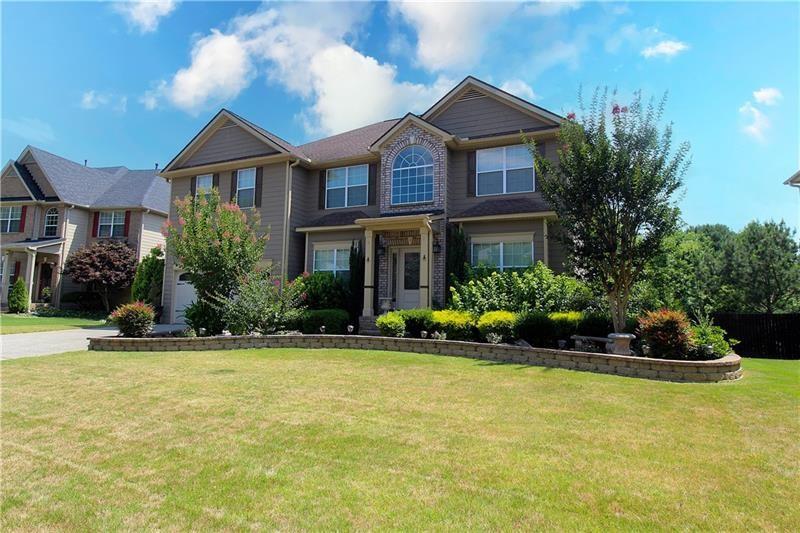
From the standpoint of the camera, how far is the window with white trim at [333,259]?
56.5 ft

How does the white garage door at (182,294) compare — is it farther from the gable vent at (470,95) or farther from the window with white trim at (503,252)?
the gable vent at (470,95)

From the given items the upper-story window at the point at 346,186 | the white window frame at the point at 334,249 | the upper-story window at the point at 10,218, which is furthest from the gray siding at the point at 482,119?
the upper-story window at the point at 10,218

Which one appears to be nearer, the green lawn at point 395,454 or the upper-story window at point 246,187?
the green lawn at point 395,454

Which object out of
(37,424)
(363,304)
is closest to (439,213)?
(363,304)

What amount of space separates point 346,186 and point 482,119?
5.90 m

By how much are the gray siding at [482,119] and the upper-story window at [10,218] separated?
26.3 m

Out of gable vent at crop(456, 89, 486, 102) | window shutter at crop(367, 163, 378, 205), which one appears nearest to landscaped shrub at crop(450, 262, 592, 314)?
window shutter at crop(367, 163, 378, 205)

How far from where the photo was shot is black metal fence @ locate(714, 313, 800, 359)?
1400 centimetres

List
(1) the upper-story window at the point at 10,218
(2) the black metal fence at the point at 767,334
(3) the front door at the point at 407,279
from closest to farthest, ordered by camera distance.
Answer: (2) the black metal fence at the point at 767,334, (3) the front door at the point at 407,279, (1) the upper-story window at the point at 10,218

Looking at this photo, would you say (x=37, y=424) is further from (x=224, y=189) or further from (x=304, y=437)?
(x=224, y=189)

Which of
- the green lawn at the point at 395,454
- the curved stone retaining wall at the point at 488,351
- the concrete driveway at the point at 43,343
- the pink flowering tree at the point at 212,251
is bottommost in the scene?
the green lawn at the point at 395,454

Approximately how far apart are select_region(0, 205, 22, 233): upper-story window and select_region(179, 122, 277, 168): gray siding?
578 inches

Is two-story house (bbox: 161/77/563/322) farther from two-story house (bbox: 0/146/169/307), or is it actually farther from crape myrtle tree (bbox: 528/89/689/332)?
two-story house (bbox: 0/146/169/307)

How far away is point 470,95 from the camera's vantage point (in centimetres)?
1648
